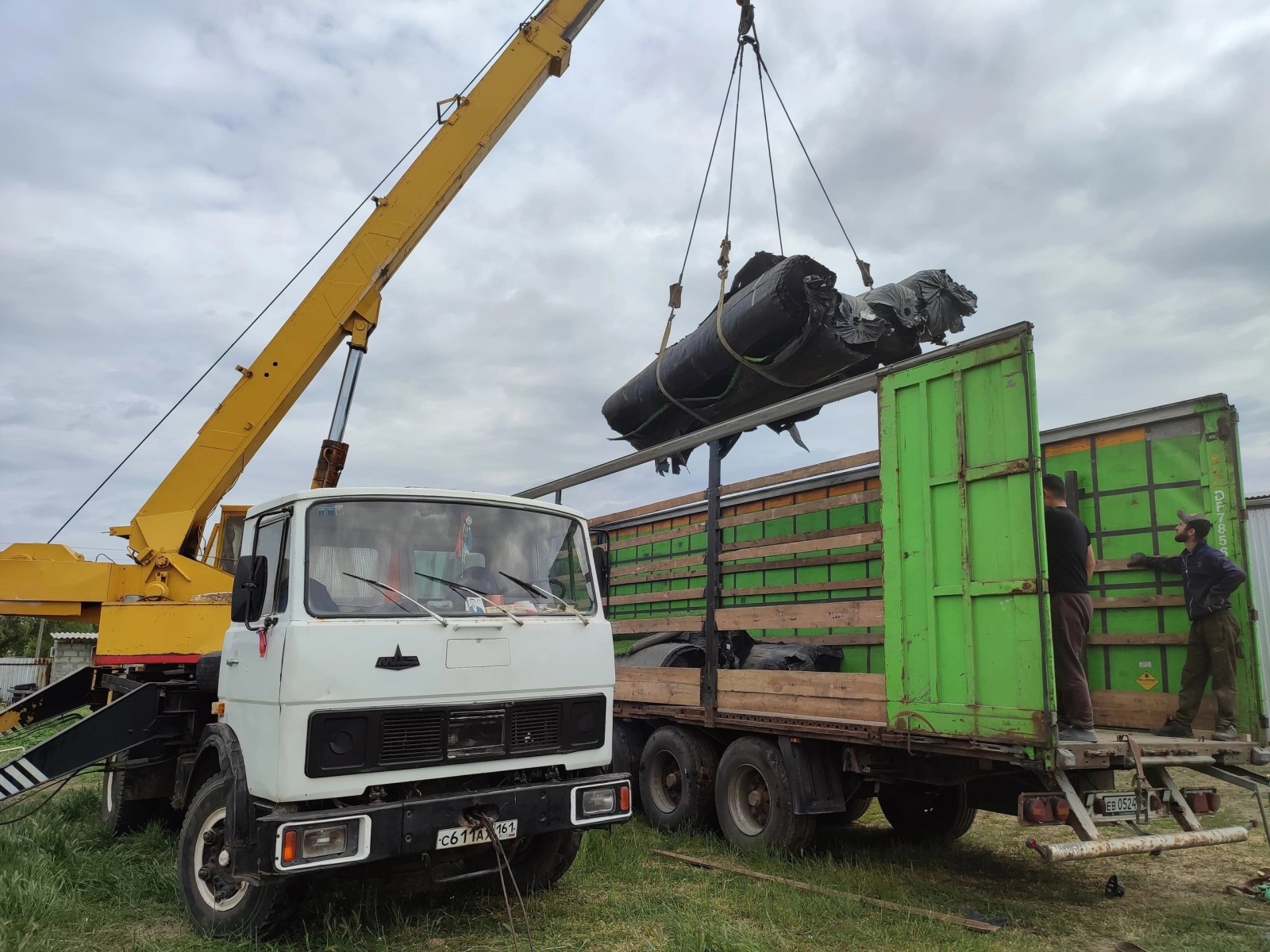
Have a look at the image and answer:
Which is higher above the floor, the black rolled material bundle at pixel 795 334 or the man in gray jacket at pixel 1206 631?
the black rolled material bundle at pixel 795 334

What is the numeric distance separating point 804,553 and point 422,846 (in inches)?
144

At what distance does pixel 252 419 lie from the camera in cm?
773

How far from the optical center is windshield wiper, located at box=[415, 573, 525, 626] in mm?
4359

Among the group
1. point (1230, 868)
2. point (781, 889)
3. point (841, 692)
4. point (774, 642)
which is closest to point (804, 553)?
point (774, 642)

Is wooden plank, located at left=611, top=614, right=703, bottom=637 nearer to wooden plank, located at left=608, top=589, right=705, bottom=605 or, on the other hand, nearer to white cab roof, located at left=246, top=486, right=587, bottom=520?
wooden plank, located at left=608, top=589, right=705, bottom=605

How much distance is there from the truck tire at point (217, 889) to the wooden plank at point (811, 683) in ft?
10.4

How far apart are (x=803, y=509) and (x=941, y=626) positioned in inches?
68.7

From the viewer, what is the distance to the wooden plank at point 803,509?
598 centimetres

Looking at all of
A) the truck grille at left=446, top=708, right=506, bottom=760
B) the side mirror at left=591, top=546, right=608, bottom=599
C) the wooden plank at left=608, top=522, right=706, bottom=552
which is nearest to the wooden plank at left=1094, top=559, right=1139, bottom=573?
the wooden plank at left=608, top=522, right=706, bottom=552

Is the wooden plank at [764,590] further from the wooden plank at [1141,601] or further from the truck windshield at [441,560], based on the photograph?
the truck windshield at [441,560]

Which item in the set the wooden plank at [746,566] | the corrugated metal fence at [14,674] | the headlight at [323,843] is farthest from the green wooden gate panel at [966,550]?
the corrugated metal fence at [14,674]

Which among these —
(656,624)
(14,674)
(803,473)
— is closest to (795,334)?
(803,473)

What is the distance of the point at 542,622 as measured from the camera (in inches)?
178

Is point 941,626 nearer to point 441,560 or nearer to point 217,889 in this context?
point 441,560
